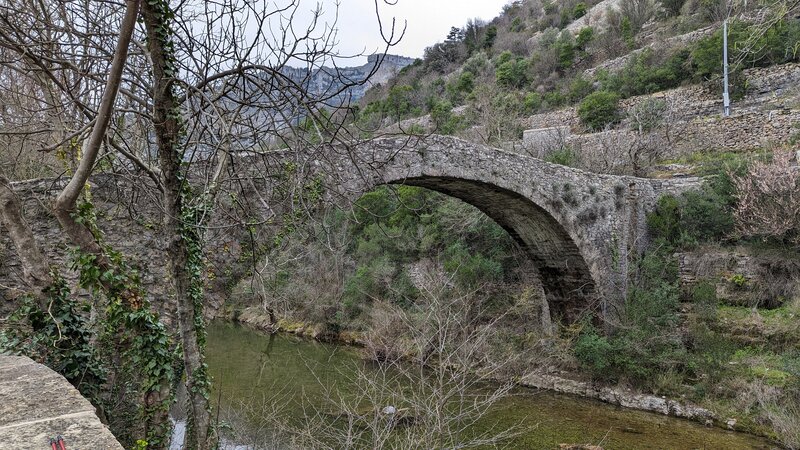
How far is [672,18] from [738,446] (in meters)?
21.3

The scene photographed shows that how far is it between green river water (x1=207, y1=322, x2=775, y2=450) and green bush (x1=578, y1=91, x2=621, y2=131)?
11.0 m

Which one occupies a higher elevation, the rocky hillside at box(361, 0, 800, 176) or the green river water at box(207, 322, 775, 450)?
the rocky hillside at box(361, 0, 800, 176)

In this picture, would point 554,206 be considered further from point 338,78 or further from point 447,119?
point 447,119

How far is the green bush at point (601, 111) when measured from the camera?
1772 centimetres

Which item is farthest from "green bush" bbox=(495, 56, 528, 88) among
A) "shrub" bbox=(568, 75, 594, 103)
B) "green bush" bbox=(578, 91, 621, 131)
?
"green bush" bbox=(578, 91, 621, 131)

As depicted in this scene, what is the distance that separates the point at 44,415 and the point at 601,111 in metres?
18.6

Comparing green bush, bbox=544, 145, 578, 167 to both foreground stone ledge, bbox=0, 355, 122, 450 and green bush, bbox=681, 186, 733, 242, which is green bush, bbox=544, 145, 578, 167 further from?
foreground stone ledge, bbox=0, 355, 122, 450

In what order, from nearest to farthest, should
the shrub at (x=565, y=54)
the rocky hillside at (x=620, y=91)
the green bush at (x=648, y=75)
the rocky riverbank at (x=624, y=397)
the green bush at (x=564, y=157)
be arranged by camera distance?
the rocky riverbank at (x=624, y=397) → the green bush at (x=564, y=157) → the rocky hillside at (x=620, y=91) → the green bush at (x=648, y=75) → the shrub at (x=565, y=54)

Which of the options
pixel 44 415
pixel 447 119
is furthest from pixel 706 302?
pixel 447 119

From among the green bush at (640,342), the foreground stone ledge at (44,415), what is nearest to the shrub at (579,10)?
the green bush at (640,342)

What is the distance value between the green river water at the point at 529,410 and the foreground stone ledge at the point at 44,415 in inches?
176

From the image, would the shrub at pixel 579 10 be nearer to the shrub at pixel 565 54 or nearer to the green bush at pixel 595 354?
the shrub at pixel 565 54

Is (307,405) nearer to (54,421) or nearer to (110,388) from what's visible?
(110,388)

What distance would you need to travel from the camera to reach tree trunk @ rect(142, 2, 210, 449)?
292 centimetres
